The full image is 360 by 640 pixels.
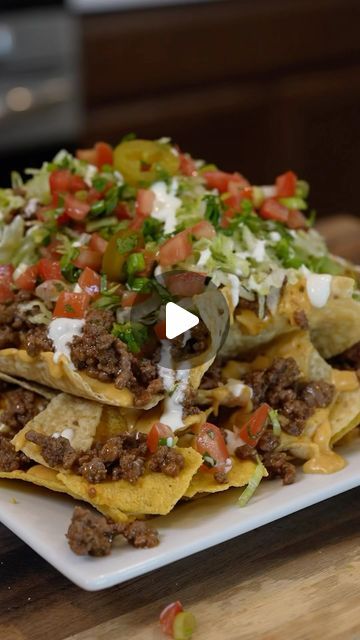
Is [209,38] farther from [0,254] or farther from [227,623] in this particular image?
[227,623]

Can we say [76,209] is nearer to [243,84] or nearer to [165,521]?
[165,521]

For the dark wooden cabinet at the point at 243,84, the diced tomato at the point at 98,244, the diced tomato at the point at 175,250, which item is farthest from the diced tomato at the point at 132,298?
the dark wooden cabinet at the point at 243,84

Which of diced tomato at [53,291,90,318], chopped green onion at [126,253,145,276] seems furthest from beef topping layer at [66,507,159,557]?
chopped green onion at [126,253,145,276]

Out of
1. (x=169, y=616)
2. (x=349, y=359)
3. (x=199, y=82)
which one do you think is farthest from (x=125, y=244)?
(x=199, y=82)

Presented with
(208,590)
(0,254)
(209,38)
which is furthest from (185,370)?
(209,38)

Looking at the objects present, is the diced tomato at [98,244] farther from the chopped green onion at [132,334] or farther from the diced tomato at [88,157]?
the diced tomato at [88,157]
